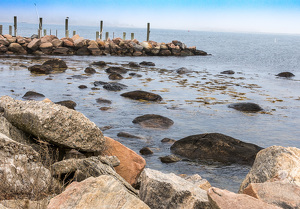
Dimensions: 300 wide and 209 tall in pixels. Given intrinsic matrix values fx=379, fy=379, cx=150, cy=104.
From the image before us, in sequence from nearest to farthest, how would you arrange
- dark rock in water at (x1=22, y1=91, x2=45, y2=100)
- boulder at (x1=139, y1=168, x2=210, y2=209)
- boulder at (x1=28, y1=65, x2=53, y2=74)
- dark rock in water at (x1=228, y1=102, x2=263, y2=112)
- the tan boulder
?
boulder at (x1=139, y1=168, x2=210, y2=209) → the tan boulder → dark rock in water at (x1=228, y1=102, x2=263, y2=112) → dark rock in water at (x1=22, y1=91, x2=45, y2=100) → boulder at (x1=28, y1=65, x2=53, y2=74)

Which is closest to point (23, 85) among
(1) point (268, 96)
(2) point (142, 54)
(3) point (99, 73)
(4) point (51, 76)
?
(4) point (51, 76)

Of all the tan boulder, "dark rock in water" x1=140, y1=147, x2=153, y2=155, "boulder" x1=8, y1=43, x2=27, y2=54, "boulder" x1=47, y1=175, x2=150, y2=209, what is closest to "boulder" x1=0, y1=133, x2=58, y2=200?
"boulder" x1=47, y1=175, x2=150, y2=209

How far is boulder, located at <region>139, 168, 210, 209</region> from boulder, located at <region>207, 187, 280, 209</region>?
1.28 ft

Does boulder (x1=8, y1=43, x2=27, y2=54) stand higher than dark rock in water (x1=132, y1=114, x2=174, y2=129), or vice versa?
boulder (x1=8, y1=43, x2=27, y2=54)

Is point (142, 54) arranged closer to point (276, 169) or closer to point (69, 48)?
point (69, 48)

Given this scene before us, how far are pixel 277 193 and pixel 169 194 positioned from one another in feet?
4.79

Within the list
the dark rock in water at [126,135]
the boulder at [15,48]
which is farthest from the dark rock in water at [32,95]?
the boulder at [15,48]

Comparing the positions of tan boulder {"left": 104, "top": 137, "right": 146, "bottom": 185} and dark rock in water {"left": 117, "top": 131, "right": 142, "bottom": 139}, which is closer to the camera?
tan boulder {"left": 104, "top": 137, "right": 146, "bottom": 185}

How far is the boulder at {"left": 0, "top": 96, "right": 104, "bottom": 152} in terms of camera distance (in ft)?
25.4

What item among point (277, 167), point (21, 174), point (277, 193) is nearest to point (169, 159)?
point (277, 167)

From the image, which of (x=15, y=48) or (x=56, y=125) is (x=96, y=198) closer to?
(x=56, y=125)

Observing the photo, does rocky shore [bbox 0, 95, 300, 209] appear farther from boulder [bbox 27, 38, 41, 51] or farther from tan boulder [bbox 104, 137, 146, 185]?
boulder [bbox 27, 38, 41, 51]

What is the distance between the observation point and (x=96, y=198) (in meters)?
4.61

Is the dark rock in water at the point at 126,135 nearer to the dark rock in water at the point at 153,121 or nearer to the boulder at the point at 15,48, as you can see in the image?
the dark rock in water at the point at 153,121
